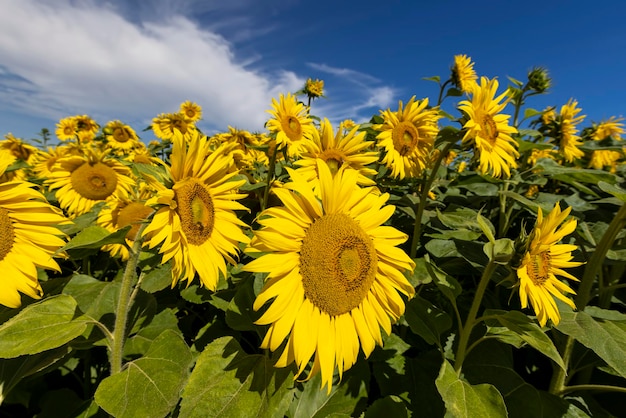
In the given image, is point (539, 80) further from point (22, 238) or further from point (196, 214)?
point (22, 238)

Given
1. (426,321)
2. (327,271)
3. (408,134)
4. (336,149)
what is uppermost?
(408,134)

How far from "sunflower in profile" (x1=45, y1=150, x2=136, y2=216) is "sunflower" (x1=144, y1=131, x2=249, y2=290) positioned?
160cm

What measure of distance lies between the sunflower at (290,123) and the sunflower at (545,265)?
7.49 feet

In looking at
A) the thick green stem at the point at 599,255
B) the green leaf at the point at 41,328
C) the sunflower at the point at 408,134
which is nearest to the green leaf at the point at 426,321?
the thick green stem at the point at 599,255

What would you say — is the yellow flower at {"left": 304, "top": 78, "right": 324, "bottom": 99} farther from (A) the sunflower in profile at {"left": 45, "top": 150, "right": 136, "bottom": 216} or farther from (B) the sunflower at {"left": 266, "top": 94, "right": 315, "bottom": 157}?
(A) the sunflower in profile at {"left": 45, "top": 150, "right": 136, "bottom": 216}

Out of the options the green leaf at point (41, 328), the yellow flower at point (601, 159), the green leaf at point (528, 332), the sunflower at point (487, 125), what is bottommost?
the green leaf at point (41, 328)

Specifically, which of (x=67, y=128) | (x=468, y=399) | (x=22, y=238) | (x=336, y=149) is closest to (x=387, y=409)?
(x=468, y=399)

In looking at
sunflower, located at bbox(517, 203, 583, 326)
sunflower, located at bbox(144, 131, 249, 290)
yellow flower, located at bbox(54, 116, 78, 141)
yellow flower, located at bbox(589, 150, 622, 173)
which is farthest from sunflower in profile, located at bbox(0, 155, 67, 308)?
yellow flower, located at bbox(54, 116, 78, 141)

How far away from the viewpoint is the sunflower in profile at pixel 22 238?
154 cm

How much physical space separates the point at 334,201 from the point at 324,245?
0.60 feet

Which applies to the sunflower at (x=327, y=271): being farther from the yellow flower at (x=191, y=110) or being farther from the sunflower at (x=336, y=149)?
the yellow flower at (x=191, y=110)

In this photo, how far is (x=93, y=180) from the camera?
3.04 meters

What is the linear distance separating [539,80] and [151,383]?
4.34 m

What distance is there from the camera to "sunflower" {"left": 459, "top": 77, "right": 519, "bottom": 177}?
87.1 inches
